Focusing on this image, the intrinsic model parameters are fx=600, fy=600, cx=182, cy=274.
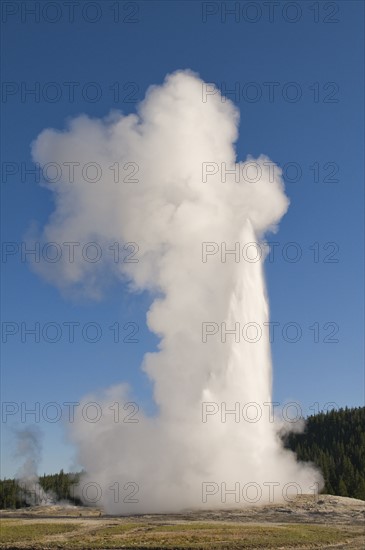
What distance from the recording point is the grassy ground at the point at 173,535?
43397mm

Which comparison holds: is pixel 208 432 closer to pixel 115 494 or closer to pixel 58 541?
pixel 115 494

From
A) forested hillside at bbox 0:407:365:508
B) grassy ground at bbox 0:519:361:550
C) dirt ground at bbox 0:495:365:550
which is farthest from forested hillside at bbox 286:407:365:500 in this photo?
grassy ground at bbox 0:519:361:550

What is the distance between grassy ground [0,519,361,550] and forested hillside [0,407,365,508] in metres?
49.4

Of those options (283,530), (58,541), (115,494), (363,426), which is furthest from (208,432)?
(363,426)

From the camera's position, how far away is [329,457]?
120m

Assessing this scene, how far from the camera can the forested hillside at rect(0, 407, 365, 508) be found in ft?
338

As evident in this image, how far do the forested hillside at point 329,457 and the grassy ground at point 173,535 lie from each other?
Result: 162ft

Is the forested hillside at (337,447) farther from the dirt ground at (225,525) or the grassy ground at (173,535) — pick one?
the grassy ground at (173,535)

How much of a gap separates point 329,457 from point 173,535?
262 feet

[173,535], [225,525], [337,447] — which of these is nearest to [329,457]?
[337,447]

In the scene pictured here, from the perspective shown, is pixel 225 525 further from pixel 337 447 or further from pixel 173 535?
pixel 337 447

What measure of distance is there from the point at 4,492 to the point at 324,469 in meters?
74.0

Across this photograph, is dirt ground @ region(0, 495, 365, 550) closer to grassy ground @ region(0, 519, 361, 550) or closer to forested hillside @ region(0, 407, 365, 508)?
grassy ground @ region(0, 519, 361, 550)

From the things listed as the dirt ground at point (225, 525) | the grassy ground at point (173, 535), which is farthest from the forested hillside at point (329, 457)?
the grassy ground at point (173, 535)
